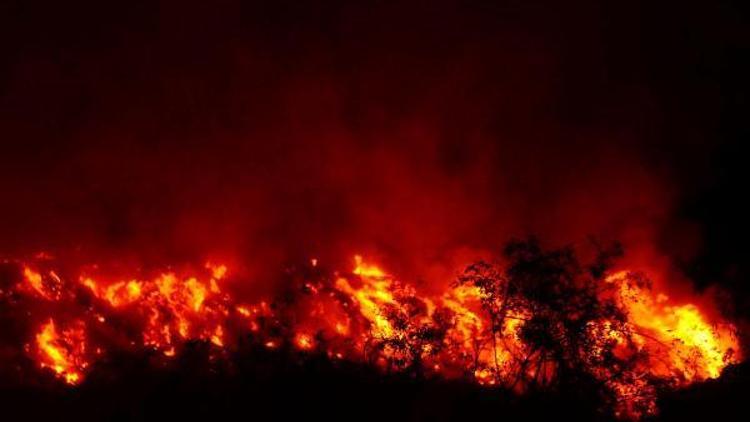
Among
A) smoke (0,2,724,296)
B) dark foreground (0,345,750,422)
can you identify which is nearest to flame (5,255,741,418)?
dark foreground (0,345,750,422)

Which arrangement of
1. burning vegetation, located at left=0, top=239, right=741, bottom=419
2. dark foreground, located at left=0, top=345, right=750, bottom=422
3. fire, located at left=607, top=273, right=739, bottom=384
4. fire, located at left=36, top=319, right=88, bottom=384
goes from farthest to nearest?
fire, located at left=607, top=273, right=739, bottom=384
fire, located at left=36, top=319, right=88, bottom=384
dark foreground, located at left=0, top=345, right=750, bottom=422
burning vegetation, located at left=0, top=239, right=741, bottom=419

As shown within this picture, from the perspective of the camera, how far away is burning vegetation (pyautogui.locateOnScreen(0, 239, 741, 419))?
17266 millimetres

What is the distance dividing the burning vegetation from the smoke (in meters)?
1.84

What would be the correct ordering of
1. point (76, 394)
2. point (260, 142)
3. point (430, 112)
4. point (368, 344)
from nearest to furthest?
point (76, 394) < point (368, 344) < point (260, 142) < point (430, 112)

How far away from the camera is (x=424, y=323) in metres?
20.7

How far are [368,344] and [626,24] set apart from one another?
17.8m

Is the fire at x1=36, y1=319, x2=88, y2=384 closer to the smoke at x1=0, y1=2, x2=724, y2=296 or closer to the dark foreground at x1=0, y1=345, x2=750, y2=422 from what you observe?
the dark foreground at x1=0, y1=345, x2=750, y2=422

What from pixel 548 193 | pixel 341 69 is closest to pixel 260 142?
pixel 341 69

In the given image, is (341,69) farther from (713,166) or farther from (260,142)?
(713,166)

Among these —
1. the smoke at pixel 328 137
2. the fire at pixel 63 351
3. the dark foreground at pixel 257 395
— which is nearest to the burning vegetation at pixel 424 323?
the fire at pixel 63 351

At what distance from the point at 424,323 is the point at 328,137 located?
10177mm

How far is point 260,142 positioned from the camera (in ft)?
89.7

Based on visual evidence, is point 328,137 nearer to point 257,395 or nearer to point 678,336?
point 257,395

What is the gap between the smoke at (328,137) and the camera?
2512 cm
